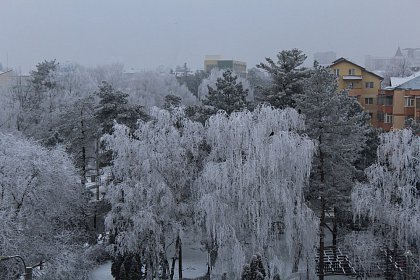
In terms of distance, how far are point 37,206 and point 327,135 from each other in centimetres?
1218

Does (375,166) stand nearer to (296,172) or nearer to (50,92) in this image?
(296,172)

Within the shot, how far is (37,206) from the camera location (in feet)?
64.0

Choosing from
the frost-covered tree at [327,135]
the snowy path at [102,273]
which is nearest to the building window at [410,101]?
the frost-covered tree at [327,135]

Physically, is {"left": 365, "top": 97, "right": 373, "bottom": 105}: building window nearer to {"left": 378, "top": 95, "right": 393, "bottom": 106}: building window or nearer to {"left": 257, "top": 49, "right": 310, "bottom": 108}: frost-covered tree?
{"left": 378, "top": 95, "right": 393, "bottom": 106}: building window

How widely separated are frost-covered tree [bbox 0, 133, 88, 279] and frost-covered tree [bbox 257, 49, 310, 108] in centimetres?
1113

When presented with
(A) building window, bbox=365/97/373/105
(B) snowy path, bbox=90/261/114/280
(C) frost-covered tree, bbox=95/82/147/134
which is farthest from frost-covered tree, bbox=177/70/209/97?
(B) snowy path, bbox=90/261/114/280

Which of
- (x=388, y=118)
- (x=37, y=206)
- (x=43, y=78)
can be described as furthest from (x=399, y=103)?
(x=43, y=78)

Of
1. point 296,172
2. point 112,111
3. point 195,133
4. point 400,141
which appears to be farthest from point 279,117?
point 112,111

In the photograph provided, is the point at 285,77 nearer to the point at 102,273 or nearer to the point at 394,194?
the point at 394,194

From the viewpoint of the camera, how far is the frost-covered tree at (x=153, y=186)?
19.0 meters

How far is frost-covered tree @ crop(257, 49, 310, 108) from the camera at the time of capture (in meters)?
25.6

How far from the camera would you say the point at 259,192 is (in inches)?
710

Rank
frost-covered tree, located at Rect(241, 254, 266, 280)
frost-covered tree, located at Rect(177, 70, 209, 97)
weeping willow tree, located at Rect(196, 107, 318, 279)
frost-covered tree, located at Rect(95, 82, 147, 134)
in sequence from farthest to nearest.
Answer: frost-covered tree, located at Rect(177, 70, 209, 97), frost-covered tree, located at Rect(95, 82, 147, 134), weeping willow tree, located at Rect(196, 107, 318, 279), frost-covered tree, located at Rect(241, 254, 266, 280)

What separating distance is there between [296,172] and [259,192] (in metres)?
1.61
